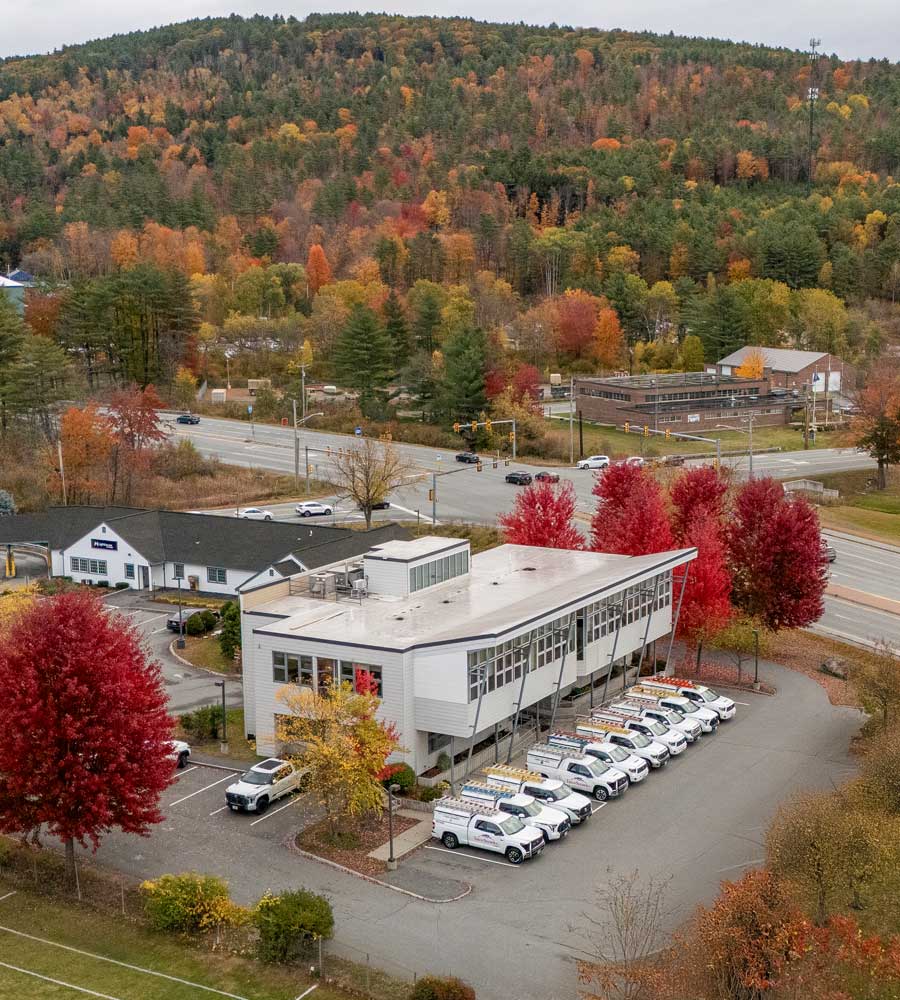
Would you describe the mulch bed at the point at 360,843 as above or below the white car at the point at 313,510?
above

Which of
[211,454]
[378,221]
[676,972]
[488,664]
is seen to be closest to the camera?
[676,972]

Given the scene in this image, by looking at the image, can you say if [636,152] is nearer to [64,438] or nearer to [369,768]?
[64,438]

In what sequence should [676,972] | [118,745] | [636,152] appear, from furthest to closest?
1. [636,152]
2. [118,745]
3. [676,972]

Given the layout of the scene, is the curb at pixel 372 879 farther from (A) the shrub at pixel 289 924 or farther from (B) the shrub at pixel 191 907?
(B) the shrub at pixel 191 907

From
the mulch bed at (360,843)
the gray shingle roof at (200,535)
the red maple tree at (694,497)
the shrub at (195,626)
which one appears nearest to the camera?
the mulch bed at (360,843)

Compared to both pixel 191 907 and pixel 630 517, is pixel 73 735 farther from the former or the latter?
pixel 630 517

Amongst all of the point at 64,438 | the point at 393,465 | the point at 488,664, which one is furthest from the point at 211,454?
the point at 488,664

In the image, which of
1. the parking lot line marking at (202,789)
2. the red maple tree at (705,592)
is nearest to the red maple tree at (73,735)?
the parking lot line marking at (202,789)

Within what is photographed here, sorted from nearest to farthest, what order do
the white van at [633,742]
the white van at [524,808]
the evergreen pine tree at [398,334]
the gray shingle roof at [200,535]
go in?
the white van at [524,808], the white van at [633,742], the gray shingle roof at [200,535], the evergreen pine tree at [398,334]
